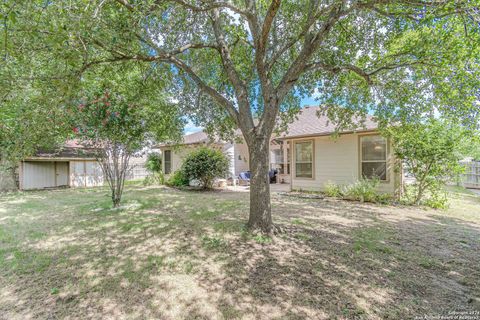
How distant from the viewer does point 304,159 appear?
11195 mm

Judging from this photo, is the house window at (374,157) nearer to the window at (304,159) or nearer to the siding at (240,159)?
the window at (304,159)

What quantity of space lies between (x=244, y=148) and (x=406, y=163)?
425 inches

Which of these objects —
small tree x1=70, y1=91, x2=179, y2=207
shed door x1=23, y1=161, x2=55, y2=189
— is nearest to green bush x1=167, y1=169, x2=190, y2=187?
small tree x1=70, y1=91, x2=179, y2=207

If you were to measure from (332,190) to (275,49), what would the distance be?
6.27 metres

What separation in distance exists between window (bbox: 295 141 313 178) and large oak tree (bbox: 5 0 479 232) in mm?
3772

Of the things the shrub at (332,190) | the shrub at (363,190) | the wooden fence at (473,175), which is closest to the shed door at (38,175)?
the shrub at (332,190)

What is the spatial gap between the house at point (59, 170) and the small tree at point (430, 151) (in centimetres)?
1341

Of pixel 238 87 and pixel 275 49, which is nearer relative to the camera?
pixel 238 87

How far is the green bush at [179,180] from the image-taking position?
43.7ft

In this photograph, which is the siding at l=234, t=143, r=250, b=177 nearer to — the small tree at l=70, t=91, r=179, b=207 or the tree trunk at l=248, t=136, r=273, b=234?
the small tree at l=70, t=91, r=179, b=207

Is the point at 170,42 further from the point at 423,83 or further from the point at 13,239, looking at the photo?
the point at 423,83

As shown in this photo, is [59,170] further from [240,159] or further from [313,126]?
[313,126]

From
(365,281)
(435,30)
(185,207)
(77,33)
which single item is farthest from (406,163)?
(77,33)

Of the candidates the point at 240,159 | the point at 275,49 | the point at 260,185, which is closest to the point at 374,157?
the point at 275,49
